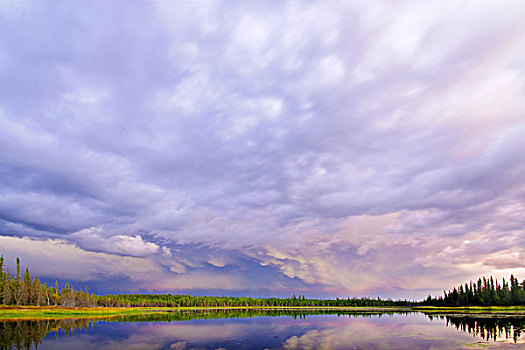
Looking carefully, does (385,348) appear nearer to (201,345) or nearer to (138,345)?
(201,345)

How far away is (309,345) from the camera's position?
57.1 meters

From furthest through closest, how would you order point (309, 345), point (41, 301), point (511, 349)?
1. point (41, 301)
2. point (309, 345)
3. point (511, 349)

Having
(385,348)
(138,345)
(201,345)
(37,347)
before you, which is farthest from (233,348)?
(37,347)

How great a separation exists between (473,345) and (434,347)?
6.36 meters

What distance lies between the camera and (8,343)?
53906 millimetres

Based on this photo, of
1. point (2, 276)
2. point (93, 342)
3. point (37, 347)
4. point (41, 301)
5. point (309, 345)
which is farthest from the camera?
point (41, 301)

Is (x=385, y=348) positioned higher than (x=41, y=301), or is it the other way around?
(x=385, y=348)

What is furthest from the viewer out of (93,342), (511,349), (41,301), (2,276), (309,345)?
(41,301)

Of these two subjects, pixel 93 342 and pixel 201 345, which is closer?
pixel 201 345

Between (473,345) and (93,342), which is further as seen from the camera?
(93,342)

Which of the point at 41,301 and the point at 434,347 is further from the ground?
the point at 434,347

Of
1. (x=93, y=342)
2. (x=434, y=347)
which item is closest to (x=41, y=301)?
(x=93, y=342)

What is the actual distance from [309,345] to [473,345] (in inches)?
1010

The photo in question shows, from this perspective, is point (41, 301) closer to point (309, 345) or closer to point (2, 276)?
point (2, 276)
